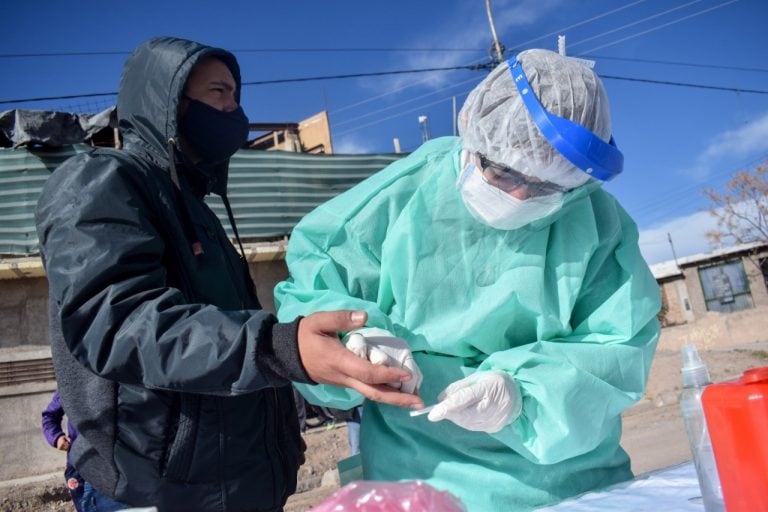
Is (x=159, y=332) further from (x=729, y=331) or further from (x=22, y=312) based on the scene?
(x=729, y=331)

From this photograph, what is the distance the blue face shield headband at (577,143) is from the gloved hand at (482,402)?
524 millimetres

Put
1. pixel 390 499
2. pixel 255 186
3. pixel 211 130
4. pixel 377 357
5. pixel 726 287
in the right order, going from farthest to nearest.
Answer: pixel 726 287 → pixel 255 186 → pixel 211 130 → pixel 377 357 → pixel 390 499

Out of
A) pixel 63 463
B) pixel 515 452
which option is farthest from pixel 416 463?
pixel 63 463

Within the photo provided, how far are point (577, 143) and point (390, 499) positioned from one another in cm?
98

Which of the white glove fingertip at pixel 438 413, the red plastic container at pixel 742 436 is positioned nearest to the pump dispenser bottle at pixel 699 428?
the red plastic container at pixel 742 436

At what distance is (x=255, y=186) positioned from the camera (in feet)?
29.0

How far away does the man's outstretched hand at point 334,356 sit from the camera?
3.77 ft

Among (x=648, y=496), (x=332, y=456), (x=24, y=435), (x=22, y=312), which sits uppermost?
(x=22, y=312)

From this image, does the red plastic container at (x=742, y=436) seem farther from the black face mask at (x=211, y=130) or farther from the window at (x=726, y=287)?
the window at (x=726, y=287)

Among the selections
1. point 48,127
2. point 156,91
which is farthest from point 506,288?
point 48,127

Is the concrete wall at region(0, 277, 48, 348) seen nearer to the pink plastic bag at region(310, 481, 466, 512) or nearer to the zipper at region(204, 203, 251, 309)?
the zipper at region(204, 203, 251, 309)

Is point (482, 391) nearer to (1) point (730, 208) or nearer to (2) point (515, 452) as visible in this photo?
(2) point (515, 452)

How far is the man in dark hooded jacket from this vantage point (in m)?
1.18

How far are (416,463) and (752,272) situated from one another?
29.4 meters
